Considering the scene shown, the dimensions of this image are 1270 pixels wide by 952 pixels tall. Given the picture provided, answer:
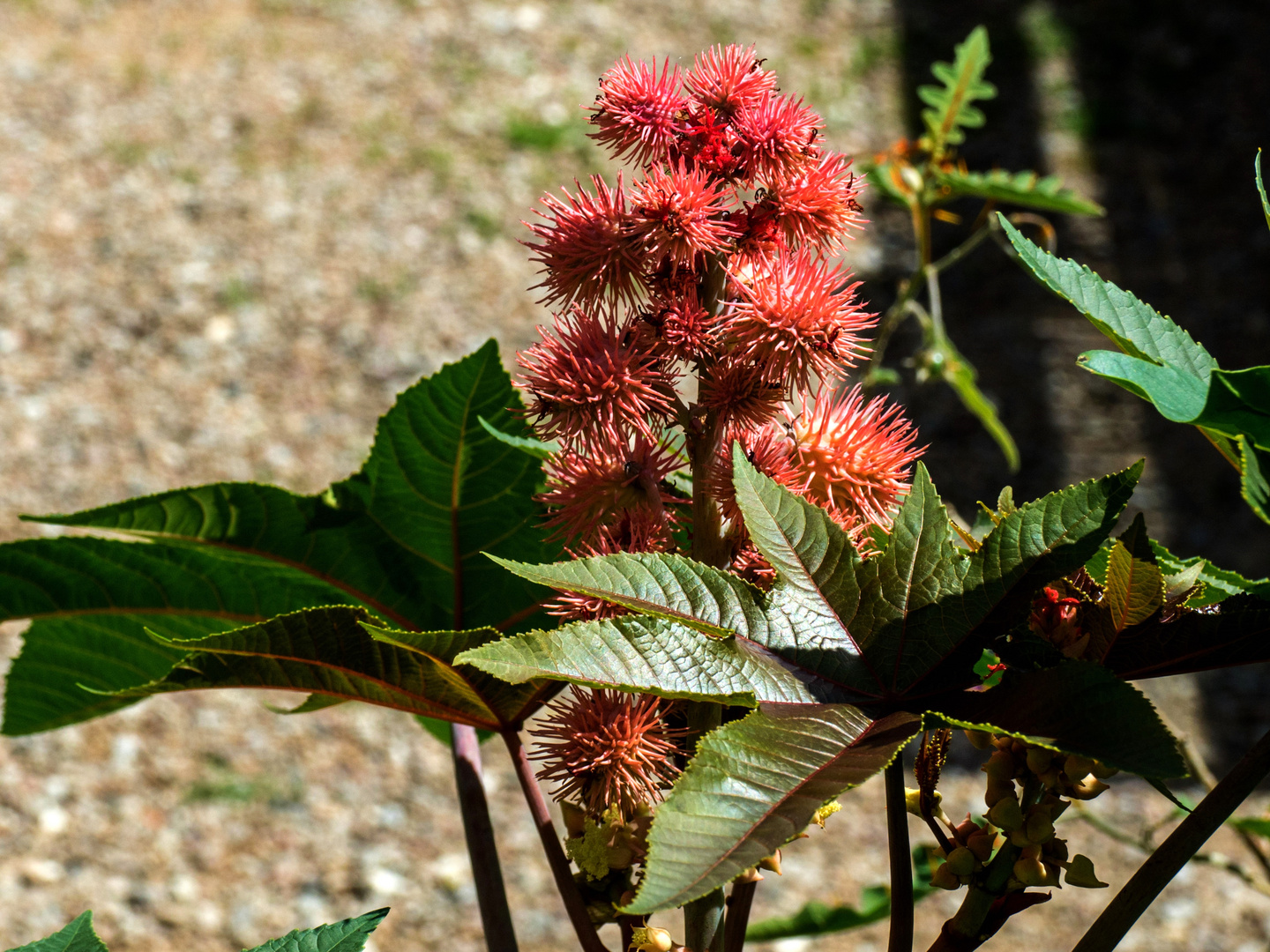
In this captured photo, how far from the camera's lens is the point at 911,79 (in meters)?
3.50

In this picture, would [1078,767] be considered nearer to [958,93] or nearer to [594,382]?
[594,382]

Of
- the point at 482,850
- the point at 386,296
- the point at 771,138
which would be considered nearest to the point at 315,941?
the point at 482,850

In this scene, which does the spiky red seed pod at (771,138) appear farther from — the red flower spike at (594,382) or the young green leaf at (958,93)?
the young green leaf at (958,93)

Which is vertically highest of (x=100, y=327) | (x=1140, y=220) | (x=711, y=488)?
(x=100, y=327)

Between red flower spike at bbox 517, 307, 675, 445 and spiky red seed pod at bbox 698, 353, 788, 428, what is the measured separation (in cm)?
2

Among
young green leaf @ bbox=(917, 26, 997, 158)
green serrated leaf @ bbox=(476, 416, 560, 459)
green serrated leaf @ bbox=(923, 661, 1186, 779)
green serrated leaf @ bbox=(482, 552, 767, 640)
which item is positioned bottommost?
green serrated leaf @ bbox=(923, 661, 1186, 779)

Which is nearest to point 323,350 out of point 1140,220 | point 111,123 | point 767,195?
point 111,123

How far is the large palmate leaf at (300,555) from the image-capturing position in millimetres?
521

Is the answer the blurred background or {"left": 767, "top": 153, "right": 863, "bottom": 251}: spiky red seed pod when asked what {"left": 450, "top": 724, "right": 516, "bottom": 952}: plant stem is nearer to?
{"left": 767, "top": 153, "right": 863, "bottom": 251}: spiky red seed pod

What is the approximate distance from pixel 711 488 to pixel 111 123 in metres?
3.45

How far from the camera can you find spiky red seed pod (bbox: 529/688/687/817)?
0.40 metres

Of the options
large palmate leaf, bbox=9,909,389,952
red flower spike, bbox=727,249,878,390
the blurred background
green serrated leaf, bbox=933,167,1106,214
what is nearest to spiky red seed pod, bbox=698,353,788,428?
red flower spike, bbox=727,249,878,390

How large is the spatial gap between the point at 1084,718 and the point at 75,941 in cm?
36

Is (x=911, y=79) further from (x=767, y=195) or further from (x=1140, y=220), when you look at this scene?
(x=767, y=195)
